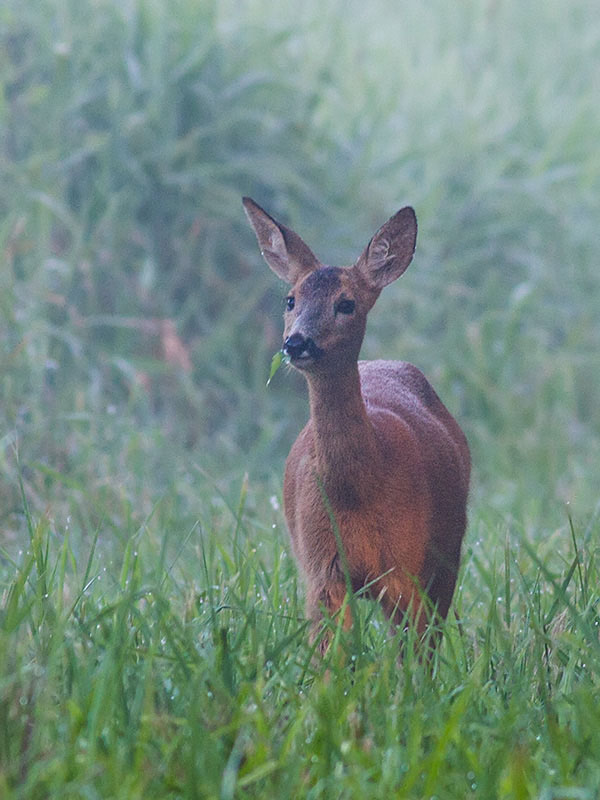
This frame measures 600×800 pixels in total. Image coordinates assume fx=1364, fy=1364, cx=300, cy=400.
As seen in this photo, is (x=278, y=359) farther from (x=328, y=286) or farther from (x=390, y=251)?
(x=390, y=251)

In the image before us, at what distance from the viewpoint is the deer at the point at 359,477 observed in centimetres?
335

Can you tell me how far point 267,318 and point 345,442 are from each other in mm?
3901

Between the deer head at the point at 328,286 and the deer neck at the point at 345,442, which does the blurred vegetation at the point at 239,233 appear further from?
the deer neck at the point at 345,442

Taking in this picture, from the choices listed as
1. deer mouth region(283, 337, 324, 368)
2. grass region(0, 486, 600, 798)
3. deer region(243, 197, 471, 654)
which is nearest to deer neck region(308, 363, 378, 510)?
deer region(243, 197, 471, 654)

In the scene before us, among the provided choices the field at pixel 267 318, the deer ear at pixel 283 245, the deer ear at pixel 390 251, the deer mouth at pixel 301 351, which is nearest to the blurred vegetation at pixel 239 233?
the field at pixel 267 318

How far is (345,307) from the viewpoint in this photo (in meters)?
3.44

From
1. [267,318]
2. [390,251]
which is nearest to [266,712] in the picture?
[390,251]

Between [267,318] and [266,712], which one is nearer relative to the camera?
[266,712]

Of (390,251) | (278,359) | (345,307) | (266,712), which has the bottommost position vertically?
(266,712)

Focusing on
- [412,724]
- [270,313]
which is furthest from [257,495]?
[412,724]

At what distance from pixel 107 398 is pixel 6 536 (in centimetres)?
163

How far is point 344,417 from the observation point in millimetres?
3377

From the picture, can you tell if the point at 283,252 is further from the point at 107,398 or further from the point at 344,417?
the point at 107,398

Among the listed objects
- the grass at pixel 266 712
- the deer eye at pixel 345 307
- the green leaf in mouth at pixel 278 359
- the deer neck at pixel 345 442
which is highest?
the deer eye at pixel 345 307
